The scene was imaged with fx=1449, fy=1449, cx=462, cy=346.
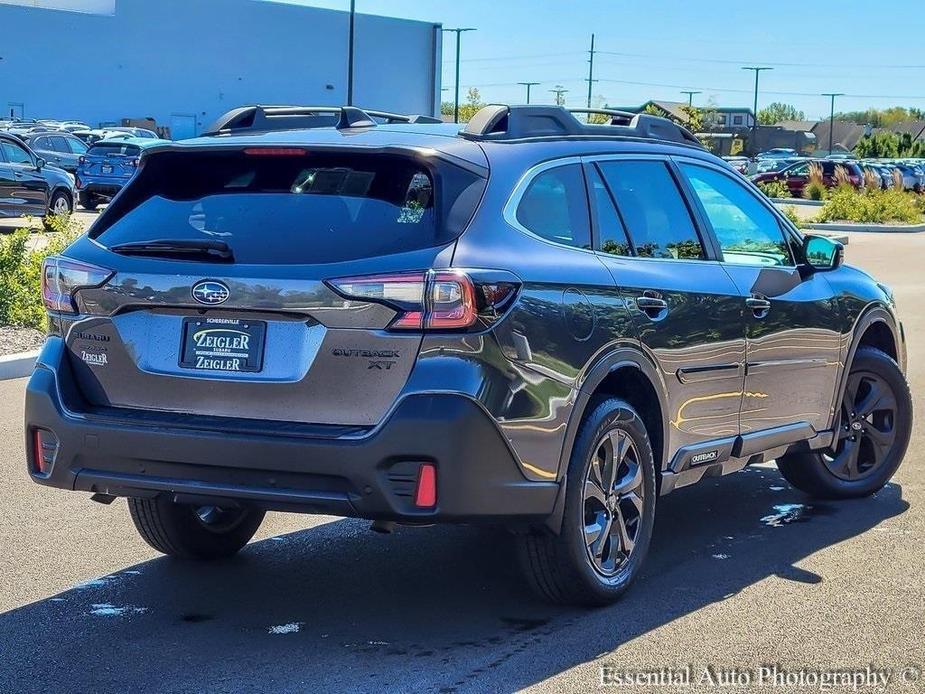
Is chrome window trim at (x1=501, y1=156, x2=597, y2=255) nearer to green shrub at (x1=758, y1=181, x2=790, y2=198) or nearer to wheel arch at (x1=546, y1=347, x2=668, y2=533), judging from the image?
wheel arch at (x1=546, y1=347, x2=668, y2=533)

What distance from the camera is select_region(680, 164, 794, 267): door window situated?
21.1 ft

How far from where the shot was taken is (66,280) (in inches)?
205

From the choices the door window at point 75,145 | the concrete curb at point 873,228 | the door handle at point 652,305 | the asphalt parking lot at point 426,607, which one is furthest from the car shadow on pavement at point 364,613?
the door window at point 75,145

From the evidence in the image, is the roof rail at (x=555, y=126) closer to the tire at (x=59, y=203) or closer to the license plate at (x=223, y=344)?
the license plate at (x=223, y=344)

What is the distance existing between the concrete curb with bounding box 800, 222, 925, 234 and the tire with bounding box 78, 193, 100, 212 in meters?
17.2

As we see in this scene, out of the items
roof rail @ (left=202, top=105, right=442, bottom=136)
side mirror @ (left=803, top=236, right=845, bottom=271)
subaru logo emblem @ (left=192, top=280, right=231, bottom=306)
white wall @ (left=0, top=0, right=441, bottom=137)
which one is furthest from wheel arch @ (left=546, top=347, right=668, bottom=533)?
white wall @ (left=0, top=0, right=441, bottom=137)

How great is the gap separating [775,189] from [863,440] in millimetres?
43876

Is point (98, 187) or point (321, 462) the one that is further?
point (98, 187)

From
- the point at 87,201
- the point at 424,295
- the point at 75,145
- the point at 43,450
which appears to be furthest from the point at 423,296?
the point at 75,145

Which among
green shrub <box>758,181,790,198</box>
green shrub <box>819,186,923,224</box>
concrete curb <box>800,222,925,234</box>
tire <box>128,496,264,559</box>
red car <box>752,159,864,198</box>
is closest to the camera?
tire <box>128,496,264,559</box>

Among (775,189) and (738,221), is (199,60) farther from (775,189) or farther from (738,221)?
(738,221)

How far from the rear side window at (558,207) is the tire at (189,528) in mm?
1743

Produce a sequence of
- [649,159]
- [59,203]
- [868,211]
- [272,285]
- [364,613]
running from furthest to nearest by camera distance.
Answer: [868,211], [59,203], [649,159], [364,613], [272,285]

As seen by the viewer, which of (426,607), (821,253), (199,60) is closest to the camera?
(426,607)
